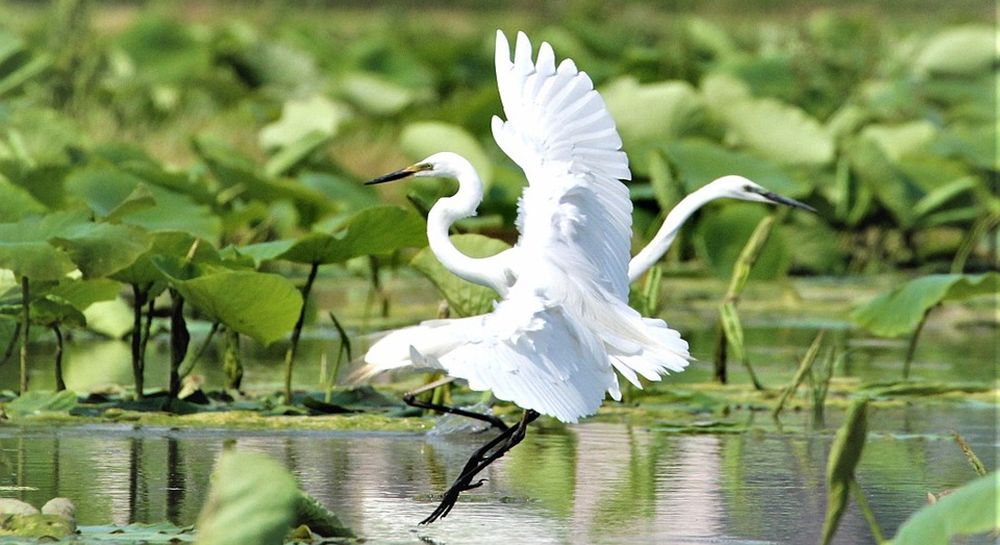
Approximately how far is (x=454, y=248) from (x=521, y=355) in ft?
2.25

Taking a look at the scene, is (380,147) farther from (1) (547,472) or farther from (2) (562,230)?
(2) (562,230)

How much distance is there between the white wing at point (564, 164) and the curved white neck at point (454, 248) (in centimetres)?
10

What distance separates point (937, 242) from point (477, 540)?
8.39 m

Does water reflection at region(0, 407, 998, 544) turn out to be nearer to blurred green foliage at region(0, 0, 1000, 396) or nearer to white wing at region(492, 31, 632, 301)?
blurred green foliage at region(0, 0, 1000, 396)

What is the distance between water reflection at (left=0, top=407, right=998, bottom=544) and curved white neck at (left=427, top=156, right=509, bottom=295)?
509 millimetres

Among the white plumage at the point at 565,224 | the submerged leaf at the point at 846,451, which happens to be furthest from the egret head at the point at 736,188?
the submerged leaf at the point at 846,451

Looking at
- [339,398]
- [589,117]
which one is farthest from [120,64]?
[589,117]

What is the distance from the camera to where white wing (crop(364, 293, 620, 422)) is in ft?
12.3

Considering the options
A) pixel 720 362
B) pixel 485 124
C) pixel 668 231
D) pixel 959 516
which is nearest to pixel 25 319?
pixel 668 231

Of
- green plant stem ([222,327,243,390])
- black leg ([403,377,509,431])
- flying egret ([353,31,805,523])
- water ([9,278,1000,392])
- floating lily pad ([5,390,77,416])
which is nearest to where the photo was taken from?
flying egret ([353,31,805,523])

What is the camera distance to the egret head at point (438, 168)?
4629 millimetres

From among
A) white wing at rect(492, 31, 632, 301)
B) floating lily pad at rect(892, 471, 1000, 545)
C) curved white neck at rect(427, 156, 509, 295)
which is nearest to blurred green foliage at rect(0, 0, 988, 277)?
curved white neck at rect(427, 156, 509, 295)

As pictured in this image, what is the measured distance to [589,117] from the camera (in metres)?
4.52

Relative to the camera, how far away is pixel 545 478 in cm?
473
